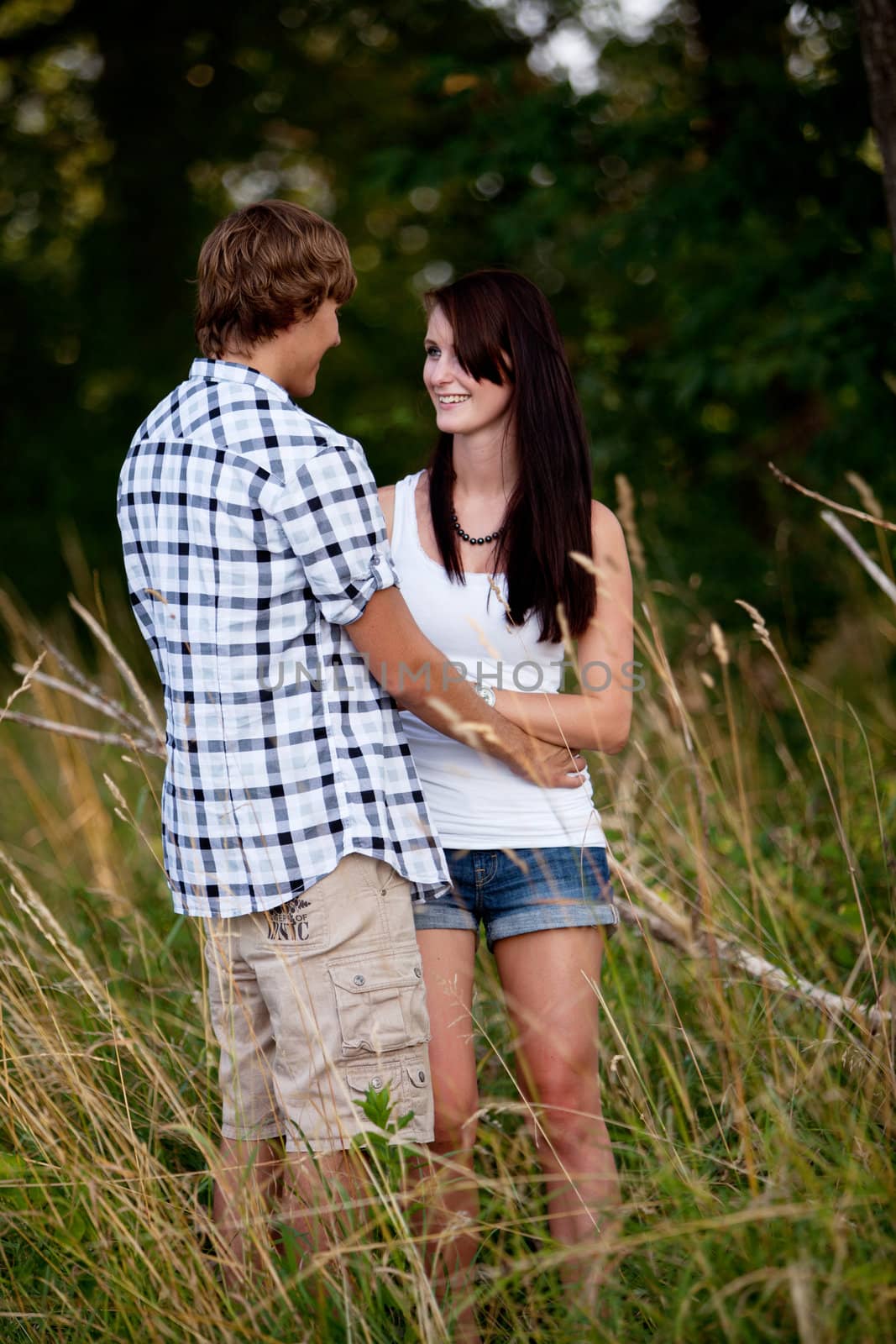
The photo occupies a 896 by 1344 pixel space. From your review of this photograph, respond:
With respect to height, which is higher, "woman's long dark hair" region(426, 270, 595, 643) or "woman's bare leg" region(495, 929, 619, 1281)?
"woman's long dark hair" region(426, 270, 595, 643)

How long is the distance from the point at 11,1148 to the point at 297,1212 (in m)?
0.88

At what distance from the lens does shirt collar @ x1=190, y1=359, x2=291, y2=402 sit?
1.87m

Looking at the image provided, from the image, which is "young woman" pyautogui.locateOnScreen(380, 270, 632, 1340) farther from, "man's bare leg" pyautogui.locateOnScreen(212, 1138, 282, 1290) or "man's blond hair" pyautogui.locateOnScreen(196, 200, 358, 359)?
"man's blond hair" pyautogui.locateOnScreen(196, 200, 358, 359)

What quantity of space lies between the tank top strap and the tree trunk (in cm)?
168

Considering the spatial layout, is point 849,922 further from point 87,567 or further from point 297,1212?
point 87,567

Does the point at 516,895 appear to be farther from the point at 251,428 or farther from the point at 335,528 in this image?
the point at 251,428

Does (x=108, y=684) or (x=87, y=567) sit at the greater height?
(x=87, y=567)

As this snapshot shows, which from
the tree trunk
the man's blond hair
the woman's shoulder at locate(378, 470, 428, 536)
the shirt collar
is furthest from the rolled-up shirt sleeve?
the tree trunk

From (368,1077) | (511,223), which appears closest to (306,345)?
(368,1077)

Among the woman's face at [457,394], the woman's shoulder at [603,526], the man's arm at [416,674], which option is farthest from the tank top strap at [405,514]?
the man's arm at [416,674]

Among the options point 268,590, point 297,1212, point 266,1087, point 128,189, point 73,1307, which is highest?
point 128,189

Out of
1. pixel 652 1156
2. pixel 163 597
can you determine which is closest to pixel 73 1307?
pixel 652 1156

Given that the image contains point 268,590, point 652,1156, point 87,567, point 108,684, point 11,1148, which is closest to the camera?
point 268,590

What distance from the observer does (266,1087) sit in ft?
6.53
